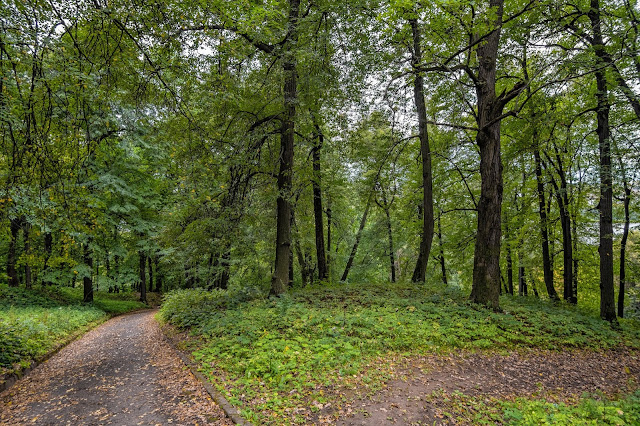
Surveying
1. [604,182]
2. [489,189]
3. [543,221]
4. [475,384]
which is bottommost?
[475,384]

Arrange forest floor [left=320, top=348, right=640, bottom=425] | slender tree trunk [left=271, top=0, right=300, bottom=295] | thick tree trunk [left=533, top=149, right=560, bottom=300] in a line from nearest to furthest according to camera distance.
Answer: forest floor [left=320, top=348, right=640, bottom=425] < slender tree trunk [left=271, top=0, right=300, bottom=295] < thick tree trunk [left=533, top=149, right=560, bottom=300]

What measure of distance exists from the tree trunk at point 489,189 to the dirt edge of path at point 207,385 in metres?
6.36

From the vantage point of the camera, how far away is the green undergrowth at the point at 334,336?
4410 mm

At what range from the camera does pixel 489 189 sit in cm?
782

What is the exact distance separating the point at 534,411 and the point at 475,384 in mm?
972

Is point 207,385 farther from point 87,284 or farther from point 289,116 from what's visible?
point 87,284

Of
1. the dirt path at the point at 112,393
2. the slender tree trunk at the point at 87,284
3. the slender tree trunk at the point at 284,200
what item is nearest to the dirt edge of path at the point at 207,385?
the dirt path at the point at 112,393

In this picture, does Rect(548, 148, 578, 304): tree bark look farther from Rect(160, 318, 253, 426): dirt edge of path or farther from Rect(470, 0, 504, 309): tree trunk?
Rect(160, 318, 253, 426): dirt edge of path

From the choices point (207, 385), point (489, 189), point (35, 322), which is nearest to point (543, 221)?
point (489, 189)

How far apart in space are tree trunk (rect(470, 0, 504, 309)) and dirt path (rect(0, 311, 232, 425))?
6688mm

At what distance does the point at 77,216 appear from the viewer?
5102 millimetres

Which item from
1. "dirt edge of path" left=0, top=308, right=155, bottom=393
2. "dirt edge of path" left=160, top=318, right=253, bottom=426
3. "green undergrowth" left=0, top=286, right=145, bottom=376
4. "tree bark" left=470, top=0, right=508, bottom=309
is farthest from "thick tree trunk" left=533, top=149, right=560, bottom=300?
"green undergrowth" left=0, top=286, right=145, bottom=376

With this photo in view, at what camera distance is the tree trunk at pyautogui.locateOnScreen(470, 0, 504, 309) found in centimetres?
774

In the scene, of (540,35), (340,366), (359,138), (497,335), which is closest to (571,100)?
(540,35)
